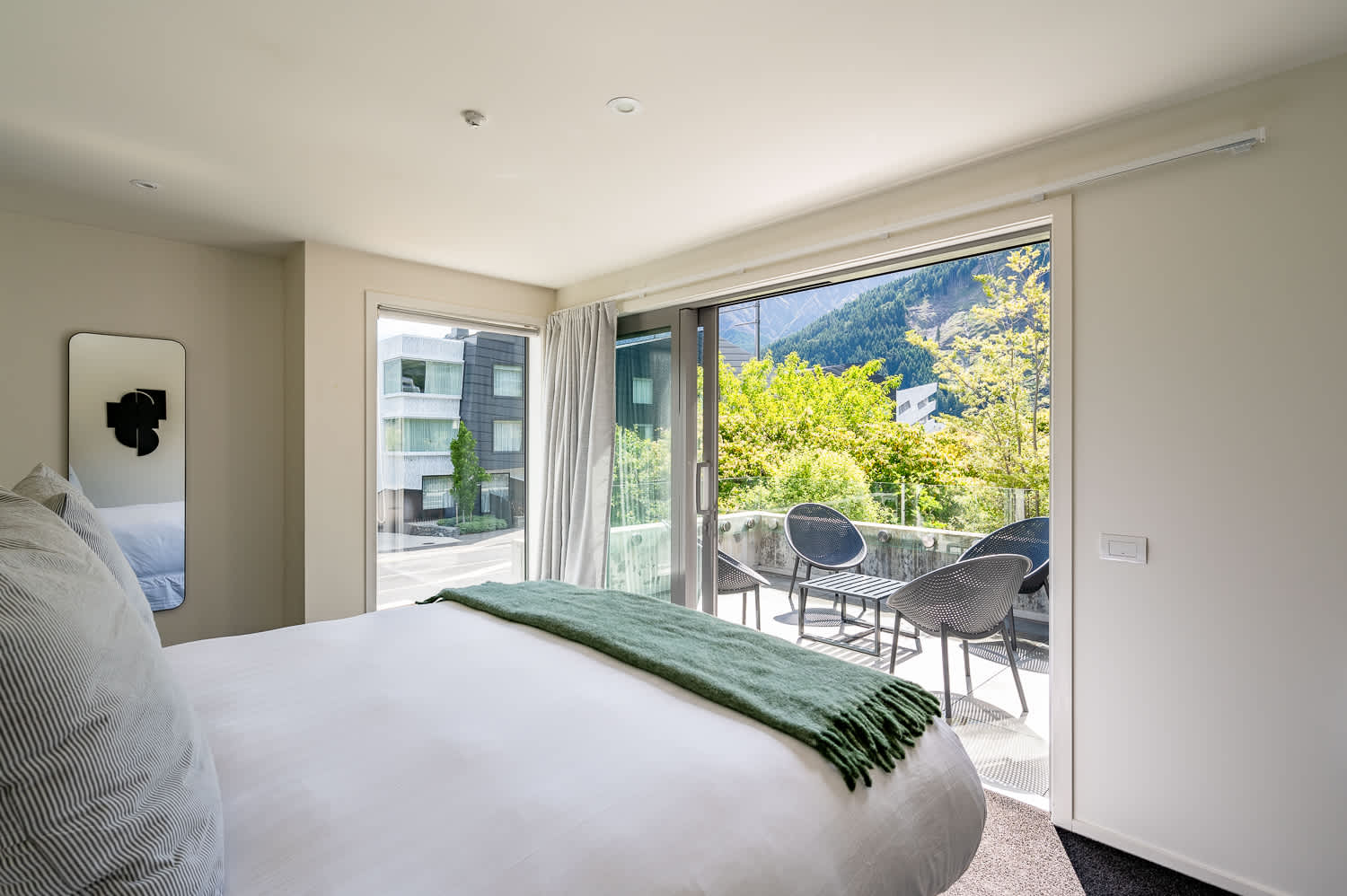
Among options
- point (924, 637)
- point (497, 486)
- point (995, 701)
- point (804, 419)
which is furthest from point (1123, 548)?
point (497, 486)

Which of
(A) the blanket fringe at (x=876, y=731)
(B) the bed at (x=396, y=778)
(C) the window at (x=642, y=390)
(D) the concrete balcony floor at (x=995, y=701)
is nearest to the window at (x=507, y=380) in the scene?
(C) the window at (x=642, y=390)

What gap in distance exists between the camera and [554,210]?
319cm

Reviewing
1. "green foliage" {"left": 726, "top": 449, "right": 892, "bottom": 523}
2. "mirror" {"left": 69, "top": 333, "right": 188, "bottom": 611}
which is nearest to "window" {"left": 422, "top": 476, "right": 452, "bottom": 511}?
"mirror" {"left": 69, "top": 333, "right": 188, "bottom": 611}

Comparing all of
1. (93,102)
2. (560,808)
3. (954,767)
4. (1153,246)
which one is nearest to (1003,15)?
(1153,246)

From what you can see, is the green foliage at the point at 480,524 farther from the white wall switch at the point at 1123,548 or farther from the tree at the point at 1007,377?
the white wall switch at the point at 1123,548

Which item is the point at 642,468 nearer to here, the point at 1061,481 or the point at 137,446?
the point at 1061,481

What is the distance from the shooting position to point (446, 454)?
4465 mm

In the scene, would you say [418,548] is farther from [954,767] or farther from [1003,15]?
[1003,15]

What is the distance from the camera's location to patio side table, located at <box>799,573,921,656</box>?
12.2 feet

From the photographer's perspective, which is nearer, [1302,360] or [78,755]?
[78,755]

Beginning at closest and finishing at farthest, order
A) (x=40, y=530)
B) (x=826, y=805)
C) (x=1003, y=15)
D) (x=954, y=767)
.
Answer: (x=40, y=530)
(x=826, y=805)
(x=954, y=767)
(x=1003, y=15)

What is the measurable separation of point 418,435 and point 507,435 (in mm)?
653

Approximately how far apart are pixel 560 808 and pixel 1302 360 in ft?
7.68

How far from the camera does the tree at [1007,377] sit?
344 cm
